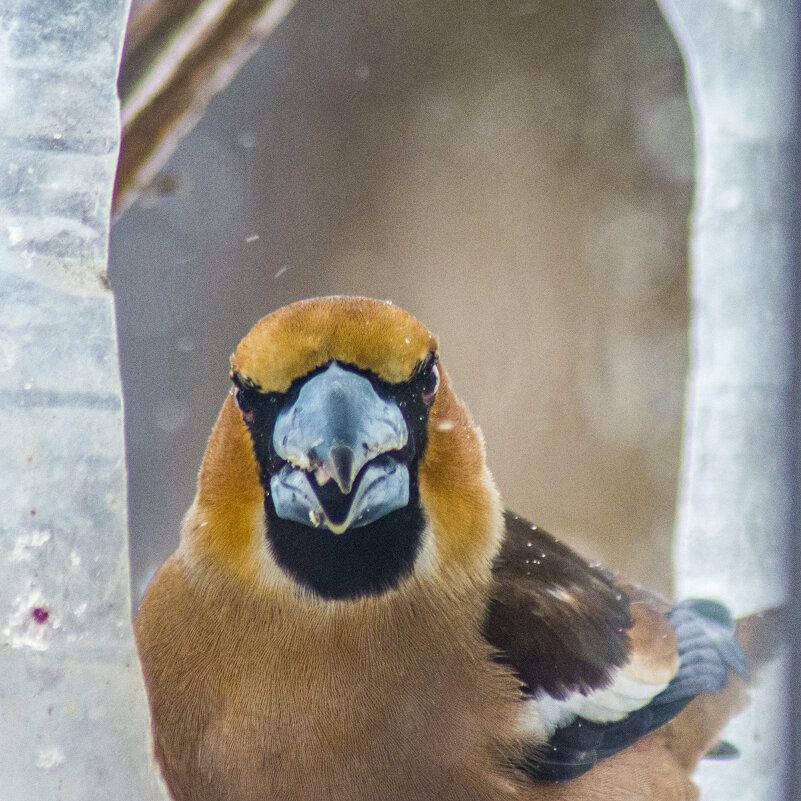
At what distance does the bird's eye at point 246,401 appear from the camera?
948mm

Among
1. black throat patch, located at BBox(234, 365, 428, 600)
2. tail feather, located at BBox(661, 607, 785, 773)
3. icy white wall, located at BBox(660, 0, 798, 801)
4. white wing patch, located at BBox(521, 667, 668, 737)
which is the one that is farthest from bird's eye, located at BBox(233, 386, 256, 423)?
tail feather, located at BBox(661, 607, 785, 773)

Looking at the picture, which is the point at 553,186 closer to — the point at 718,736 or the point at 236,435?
the point at 236,435

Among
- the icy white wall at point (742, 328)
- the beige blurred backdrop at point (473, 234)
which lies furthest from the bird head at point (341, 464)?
the icy white wall at point (742, 328)

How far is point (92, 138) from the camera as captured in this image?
0.94m

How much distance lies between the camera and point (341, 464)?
0.81 metres

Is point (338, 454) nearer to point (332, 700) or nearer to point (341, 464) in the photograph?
point (341, 464)

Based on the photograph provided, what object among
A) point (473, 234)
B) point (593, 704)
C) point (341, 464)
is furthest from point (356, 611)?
point (473, 234)

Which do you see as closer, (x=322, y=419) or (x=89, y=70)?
(x=322, y=419)

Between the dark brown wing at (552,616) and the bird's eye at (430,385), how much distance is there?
25 centimetres

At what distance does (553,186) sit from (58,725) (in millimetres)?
913

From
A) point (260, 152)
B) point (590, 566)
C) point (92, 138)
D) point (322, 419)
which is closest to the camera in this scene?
point (322, 419)

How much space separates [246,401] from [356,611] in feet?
0.90

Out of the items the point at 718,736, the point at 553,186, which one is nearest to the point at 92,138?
the point at 553,186

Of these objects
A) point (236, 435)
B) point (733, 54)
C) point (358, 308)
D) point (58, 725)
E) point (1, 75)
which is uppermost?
point (733, 54)
